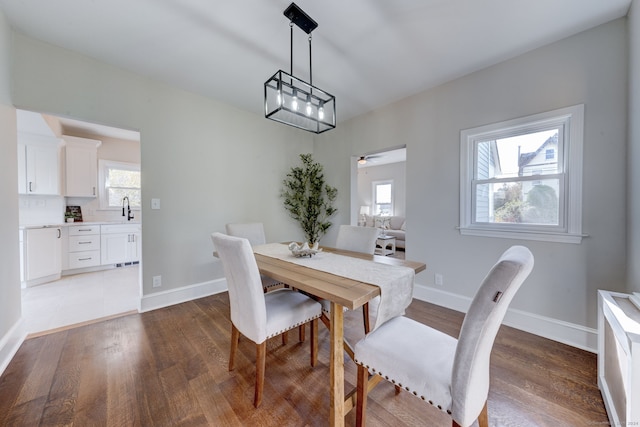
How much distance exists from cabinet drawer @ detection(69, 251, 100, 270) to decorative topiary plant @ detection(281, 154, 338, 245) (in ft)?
11.3

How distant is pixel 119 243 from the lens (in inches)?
172

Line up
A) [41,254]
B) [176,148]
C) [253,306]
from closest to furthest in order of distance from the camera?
[253,306], [176,148], [41,254]

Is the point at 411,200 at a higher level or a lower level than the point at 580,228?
higher

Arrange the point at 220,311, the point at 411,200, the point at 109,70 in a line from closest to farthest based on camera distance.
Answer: the point at 109,70
the point at 220,311
the point at 411,200

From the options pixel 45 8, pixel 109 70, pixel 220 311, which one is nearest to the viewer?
pixel 45 8

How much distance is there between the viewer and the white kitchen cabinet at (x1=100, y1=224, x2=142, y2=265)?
420 centimetres

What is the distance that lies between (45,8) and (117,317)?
264 cm

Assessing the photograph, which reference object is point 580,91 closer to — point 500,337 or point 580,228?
point 580,228

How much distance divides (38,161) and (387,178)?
24.5 ft

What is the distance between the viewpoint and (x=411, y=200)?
2988mm

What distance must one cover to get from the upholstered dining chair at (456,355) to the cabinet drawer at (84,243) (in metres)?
5.00

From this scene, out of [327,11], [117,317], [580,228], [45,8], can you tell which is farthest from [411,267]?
[45,8]

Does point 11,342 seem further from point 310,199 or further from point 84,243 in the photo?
point 310,199

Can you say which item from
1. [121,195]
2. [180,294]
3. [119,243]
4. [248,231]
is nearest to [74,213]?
[121,195]
